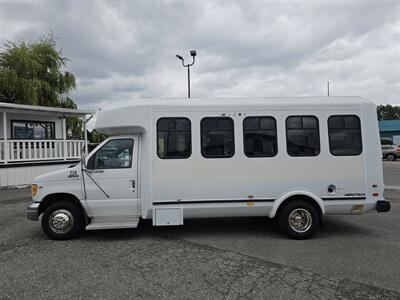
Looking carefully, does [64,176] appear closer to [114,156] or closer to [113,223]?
[114,156]

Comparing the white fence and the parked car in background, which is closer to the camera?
the white fence

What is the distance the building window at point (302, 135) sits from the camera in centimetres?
496

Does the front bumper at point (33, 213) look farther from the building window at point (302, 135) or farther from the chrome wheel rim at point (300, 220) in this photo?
the building window at point (302, 135)

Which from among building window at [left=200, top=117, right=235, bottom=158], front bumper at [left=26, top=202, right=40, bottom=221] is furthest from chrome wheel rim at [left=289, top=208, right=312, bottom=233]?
front bumper at [left=26, top=202, right=40, bottom=221]

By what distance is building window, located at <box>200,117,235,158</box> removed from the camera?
4945 mm

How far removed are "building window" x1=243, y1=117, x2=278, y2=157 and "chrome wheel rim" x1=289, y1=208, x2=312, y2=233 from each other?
1.27m

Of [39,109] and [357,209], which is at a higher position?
[39,109]

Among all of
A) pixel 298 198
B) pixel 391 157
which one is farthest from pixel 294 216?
pixel 391 157

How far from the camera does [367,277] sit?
3.53m

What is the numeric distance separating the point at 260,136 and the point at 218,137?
824mm

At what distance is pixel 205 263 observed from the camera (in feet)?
13.0

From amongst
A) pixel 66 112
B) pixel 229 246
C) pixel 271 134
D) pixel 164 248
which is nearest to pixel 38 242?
pixel 164 248

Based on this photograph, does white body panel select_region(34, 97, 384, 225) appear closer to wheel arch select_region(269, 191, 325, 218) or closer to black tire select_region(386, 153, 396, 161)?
wheel arch select_region(269, 191, 325, 218)

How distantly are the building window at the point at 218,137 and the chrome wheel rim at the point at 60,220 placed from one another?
2.95 meters
